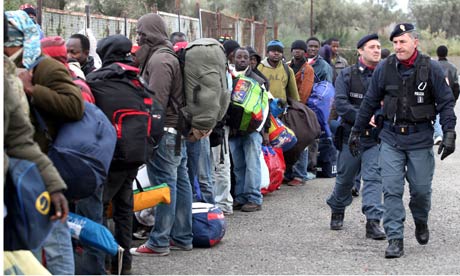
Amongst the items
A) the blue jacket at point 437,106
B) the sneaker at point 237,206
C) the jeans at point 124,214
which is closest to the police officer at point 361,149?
the blue jacket at point 437,106

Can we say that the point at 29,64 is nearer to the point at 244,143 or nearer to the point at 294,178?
the point at 244,143

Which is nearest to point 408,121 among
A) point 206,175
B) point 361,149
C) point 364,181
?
point 361,149

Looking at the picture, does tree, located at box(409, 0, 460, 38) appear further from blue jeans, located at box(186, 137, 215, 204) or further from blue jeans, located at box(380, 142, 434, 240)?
blue jeans, located at box(380, 142, 434, 240)

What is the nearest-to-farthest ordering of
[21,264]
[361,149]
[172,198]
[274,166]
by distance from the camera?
1. [21,264]
2. [172,198]
3. [361,149]
4. [274,166]

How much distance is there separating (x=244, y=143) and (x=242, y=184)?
1.61 ft

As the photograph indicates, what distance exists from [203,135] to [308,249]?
140cm

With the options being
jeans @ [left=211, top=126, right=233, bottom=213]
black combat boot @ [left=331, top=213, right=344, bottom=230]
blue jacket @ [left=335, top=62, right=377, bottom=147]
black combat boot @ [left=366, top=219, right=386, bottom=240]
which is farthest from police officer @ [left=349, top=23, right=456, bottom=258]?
jeans @ [left=211, top=126, right=233, bottom=213]

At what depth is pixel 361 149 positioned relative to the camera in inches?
364

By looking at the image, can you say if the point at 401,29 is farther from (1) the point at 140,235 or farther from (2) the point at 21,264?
(2) the point at 21,264

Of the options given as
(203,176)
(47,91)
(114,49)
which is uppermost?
(114,49)

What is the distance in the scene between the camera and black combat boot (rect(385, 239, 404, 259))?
8141 millimetres

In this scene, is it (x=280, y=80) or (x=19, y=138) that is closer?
(x=19, y=138)

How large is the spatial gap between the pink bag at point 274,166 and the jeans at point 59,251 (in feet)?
20.5

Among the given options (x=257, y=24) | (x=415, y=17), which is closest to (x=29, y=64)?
(x=257, y=24)
